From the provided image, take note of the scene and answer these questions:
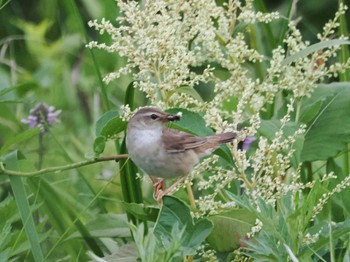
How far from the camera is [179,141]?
3.35 meters

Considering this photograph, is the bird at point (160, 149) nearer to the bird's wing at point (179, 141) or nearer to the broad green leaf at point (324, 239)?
the bird's wing at point (179, 141)

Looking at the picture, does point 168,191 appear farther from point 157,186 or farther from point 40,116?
point 40,116

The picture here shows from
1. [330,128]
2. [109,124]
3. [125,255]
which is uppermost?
[109,124]

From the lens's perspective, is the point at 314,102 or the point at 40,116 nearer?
the point at 314,102

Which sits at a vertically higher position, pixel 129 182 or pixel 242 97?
pixel 242 97

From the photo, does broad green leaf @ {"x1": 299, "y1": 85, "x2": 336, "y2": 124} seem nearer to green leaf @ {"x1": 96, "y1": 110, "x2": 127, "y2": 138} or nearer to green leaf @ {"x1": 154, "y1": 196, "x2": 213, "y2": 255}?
green leaf @ {"x1": 96, "y1": 110, "x2": 127, "y2": 138}

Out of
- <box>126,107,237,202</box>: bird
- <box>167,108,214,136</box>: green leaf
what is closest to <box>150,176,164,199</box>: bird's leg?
<box>126,107,237,202</box>: bird

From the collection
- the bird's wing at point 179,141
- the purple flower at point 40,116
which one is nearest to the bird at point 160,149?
the bird's wing at point 179,141

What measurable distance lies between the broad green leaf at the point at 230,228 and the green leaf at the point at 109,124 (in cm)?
38

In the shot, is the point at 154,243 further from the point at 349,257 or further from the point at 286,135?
the point at 286,135

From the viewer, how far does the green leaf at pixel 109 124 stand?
3.25 meters

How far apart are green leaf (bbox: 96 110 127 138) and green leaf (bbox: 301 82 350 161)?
640 mm

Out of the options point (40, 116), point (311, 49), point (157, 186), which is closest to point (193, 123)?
point (157, 186)

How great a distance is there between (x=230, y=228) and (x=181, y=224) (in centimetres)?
32
